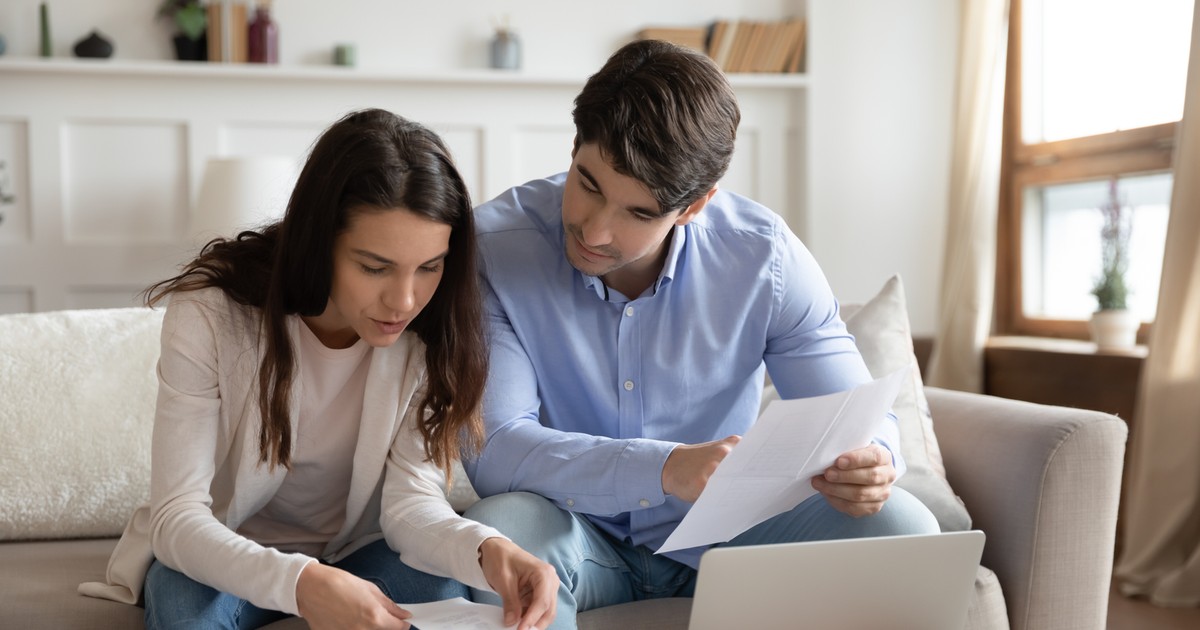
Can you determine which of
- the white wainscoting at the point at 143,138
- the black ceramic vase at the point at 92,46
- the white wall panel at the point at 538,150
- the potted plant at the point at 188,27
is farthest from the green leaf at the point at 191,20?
the white wall panel at the point at 538,150

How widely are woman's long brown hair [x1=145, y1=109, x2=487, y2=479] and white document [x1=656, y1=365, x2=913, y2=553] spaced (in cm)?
36

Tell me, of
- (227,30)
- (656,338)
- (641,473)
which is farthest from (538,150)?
(641,473)

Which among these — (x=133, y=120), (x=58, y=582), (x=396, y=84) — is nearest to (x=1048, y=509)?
(x=58, y=582)

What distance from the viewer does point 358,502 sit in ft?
4.83

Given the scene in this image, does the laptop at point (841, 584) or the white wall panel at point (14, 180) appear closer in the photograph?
the laptop at point (841, 584)

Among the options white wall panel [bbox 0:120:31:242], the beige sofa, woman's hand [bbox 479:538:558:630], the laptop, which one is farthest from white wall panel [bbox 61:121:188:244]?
the laptop

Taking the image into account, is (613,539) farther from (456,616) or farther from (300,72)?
(300,72)

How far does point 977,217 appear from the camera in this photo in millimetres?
3740

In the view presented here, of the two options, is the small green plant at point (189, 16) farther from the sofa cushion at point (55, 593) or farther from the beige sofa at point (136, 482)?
the sofa cushion at point (55, 593)

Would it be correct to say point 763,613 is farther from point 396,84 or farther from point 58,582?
point 396,84

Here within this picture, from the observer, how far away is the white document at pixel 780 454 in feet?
3.97

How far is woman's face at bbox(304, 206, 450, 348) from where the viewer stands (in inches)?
52.0

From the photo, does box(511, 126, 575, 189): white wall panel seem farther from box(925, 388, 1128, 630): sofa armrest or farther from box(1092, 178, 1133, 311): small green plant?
box(925, 388, 1128, 630): sofa armrest

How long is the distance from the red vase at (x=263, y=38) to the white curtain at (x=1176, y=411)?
2.71m
